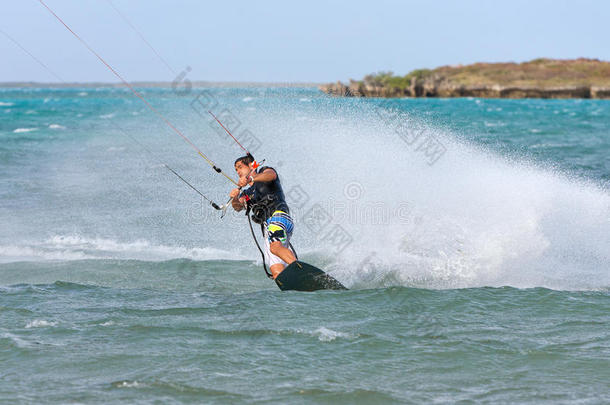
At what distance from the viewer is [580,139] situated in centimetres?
3044

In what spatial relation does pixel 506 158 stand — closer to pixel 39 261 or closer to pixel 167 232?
pixel 167 232

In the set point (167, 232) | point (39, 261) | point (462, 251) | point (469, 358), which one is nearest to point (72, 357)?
point (469, 358)

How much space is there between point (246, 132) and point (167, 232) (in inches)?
360

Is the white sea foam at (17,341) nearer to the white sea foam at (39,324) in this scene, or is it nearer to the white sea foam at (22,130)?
the white sea foam at (39,324)

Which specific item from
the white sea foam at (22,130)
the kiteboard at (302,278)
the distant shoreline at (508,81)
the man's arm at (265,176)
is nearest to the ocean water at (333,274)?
the kiteboard at (302,278)

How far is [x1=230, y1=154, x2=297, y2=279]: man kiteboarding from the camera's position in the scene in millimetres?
7641

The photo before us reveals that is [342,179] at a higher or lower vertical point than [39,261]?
higher

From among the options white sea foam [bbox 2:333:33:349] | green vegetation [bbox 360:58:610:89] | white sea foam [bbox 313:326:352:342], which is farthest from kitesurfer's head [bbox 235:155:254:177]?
green vegetation [bbox 360:58:610:89]

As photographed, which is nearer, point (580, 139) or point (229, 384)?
point (229, 384)

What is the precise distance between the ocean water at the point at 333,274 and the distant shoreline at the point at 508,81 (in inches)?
2825

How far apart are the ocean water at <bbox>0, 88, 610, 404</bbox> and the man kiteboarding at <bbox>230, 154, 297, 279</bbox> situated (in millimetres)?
427

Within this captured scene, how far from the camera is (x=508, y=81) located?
4424 inches

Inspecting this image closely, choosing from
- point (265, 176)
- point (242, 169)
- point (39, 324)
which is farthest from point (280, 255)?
point (39, 324)

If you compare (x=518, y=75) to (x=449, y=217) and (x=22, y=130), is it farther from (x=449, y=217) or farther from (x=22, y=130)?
(x=449, y=217)
